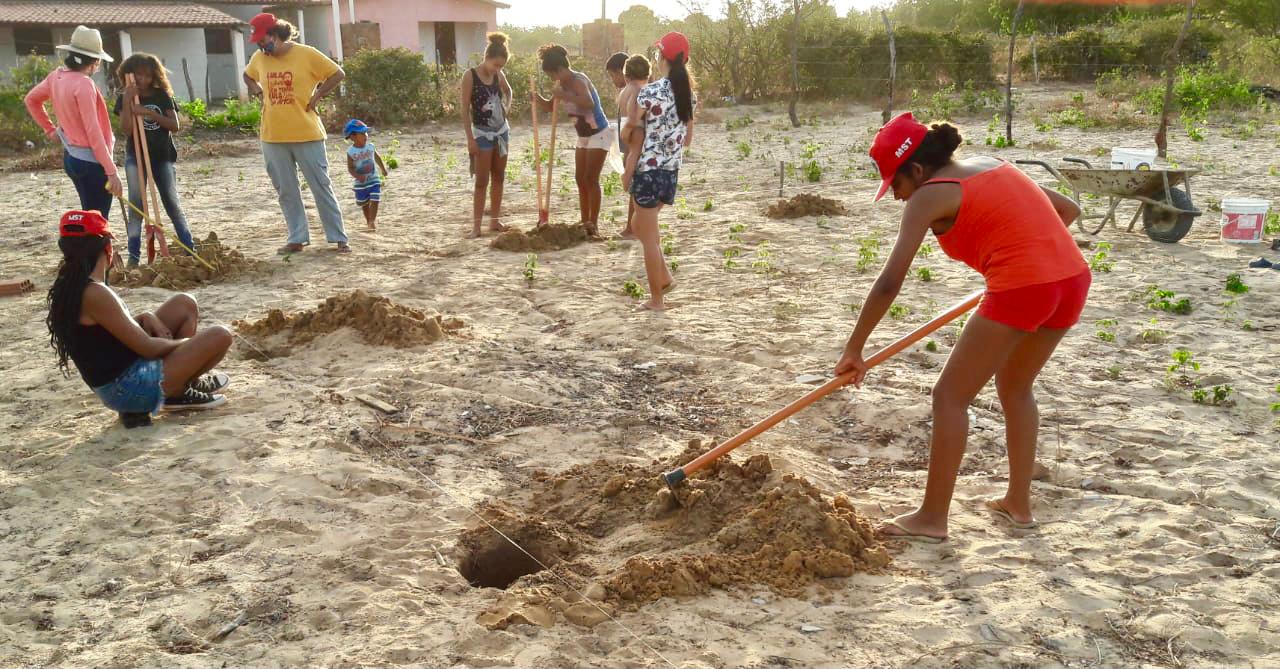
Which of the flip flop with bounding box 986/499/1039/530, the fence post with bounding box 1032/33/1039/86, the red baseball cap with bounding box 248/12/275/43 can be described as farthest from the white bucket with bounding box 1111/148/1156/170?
the fence post with bounding box 1032/33/1039/86

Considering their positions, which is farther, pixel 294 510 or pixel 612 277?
pixel 612 277

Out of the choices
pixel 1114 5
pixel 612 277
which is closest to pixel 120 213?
pixel 612 277

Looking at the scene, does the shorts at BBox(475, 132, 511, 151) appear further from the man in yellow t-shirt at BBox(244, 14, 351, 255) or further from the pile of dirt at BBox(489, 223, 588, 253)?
the man in yellow t-shirt at BBox(244, 14, 351, 255)

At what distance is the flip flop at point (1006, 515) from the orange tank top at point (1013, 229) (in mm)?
1073

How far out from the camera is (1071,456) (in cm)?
442

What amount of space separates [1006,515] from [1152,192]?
18.9 ft

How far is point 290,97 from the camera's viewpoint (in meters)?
7.91

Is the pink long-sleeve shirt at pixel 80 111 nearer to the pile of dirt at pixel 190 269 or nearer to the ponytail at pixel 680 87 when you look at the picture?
the pile of dirt at pixel 190 269

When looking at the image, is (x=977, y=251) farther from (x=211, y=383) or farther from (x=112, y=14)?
(x=112, y=14)

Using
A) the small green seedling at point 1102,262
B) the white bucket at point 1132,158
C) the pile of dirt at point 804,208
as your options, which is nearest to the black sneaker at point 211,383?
the pile of dirt at point 804,208

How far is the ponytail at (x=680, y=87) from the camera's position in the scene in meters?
6.48

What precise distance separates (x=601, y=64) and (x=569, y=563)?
69.0 ft

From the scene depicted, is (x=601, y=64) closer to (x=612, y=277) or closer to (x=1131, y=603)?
(x=612, y=277)

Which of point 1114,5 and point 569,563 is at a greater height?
point 1114,5
